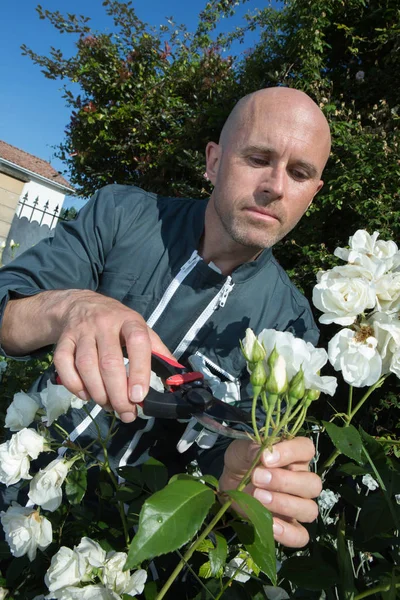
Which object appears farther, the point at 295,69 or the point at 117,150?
the point at 117,150

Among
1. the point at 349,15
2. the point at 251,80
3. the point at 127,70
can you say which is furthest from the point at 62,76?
the point at 349,15

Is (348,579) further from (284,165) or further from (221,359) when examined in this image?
(284,165)

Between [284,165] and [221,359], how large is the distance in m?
0.77

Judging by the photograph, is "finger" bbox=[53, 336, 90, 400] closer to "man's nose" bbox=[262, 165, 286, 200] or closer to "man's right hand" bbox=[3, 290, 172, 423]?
"man's right hand" bbox=[3, 290, 172, 423]

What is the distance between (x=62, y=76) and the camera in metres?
6.10

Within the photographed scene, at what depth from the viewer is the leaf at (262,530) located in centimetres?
64

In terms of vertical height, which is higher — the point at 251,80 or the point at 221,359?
the point at 251,80

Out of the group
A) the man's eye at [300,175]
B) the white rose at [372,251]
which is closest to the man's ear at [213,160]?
the man's eye at [300,175]

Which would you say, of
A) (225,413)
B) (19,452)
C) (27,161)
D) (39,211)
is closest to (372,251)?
(225,413)

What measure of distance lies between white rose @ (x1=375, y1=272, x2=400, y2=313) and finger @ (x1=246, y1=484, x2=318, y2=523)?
0.42 m

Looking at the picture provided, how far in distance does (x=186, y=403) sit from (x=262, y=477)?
0.23 meters

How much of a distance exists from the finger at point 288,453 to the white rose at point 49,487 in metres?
0.46

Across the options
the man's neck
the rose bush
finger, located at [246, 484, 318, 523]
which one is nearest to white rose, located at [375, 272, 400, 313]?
the rose bush

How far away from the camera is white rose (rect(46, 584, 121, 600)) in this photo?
877mm
